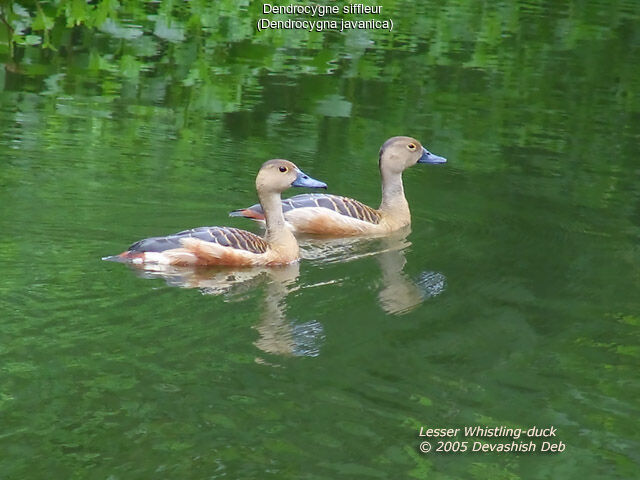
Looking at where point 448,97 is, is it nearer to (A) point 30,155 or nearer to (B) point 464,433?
(A) point 30,155

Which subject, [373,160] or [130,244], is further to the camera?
[373,160]

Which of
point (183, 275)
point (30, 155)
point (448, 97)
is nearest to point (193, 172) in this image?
point (30, 155)

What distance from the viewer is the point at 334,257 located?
11328 mm

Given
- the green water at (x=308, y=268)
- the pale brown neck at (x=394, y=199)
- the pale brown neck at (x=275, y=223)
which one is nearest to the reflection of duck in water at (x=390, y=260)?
the green water at (x=308, y=268)

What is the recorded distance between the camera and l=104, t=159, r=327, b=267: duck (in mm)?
10180

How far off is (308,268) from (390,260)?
2.91 feet

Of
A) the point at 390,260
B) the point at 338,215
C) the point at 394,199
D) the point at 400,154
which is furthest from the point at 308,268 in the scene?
the point at 400,154

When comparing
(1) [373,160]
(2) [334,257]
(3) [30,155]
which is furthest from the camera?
(1) [373,160]

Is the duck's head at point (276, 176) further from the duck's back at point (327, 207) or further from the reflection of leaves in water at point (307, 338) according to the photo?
the reflection of leaves in water at point (307, 338)

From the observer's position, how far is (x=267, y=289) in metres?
9.99

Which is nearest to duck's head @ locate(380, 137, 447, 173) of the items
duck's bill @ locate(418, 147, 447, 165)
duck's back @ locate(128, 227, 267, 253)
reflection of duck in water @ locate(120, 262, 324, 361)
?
duck's bill @ locate(418, 147, 447, 165)

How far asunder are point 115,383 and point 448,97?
1095 cm

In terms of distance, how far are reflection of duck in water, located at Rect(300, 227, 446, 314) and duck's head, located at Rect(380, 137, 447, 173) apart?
3.29 feet

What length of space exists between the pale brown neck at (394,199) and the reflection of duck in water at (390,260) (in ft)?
0.83
